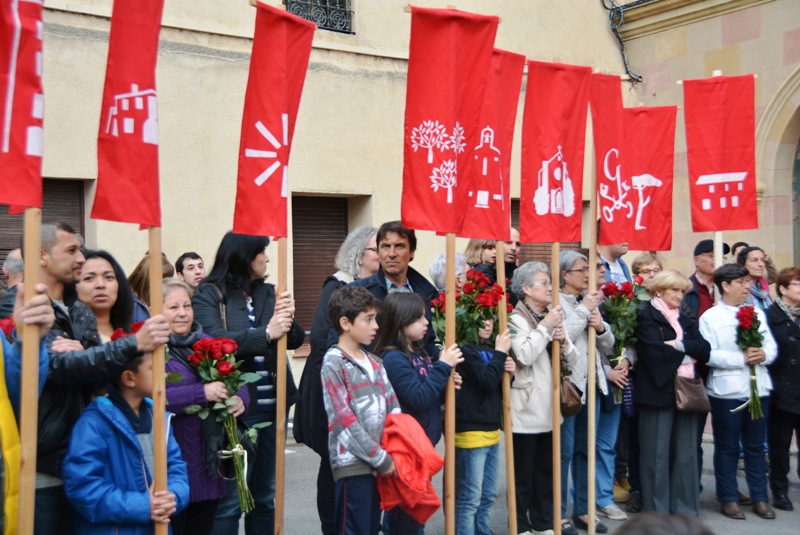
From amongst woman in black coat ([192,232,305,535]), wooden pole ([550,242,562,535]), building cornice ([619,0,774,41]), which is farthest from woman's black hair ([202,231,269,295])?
building cornice ([619,0,774,41])

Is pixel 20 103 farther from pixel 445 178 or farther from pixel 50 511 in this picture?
pixel 445 178

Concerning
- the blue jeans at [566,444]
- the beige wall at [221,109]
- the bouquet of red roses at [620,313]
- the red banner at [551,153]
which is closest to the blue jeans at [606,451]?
the bouquet of red roses at [620,313]

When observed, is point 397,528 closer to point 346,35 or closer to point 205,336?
point 205,336

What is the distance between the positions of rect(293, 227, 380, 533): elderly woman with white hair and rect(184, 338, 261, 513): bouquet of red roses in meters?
0.59

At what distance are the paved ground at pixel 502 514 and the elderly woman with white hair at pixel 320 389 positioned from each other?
1.21 metres

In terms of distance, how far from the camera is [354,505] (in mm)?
4859

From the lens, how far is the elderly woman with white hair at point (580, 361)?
661 centimetres

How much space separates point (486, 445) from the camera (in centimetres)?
597

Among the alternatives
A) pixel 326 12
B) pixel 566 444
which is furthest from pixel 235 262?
pixel 326 12

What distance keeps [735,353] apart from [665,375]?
749mm

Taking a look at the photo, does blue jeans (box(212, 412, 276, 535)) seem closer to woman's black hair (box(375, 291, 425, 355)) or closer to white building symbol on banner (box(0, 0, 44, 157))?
woman's black hair (box(375, 291, 425, 355))

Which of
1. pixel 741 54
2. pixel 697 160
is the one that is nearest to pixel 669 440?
pixel 697 160

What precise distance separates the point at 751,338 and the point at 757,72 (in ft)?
20.2

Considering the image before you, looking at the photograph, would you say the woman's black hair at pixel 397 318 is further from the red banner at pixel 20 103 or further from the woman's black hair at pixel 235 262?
the red banner at pixel 20 103
